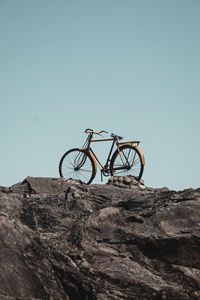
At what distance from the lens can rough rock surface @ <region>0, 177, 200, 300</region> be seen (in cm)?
565

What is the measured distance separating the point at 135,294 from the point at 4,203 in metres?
3.19

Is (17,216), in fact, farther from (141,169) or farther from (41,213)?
(141,169)

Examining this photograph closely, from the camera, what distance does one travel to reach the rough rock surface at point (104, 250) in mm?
5652

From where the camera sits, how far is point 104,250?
6.39m

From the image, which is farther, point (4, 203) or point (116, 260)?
point (4, 203)

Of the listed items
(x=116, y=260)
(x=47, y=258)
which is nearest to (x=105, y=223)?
(x=116, y=260)

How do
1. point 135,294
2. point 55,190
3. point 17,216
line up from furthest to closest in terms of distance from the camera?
point 55,190 → point 17,216 → point 135,294

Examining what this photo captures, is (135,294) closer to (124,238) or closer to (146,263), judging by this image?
(146,263)

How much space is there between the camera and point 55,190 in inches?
439

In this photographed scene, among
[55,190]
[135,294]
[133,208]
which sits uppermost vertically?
[55,190]

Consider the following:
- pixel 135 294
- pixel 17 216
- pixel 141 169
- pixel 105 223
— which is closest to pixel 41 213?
pixel 17 216

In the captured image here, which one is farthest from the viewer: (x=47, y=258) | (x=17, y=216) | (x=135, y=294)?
(x=17, y=216)

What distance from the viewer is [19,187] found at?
11.4m

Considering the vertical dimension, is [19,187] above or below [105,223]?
above
